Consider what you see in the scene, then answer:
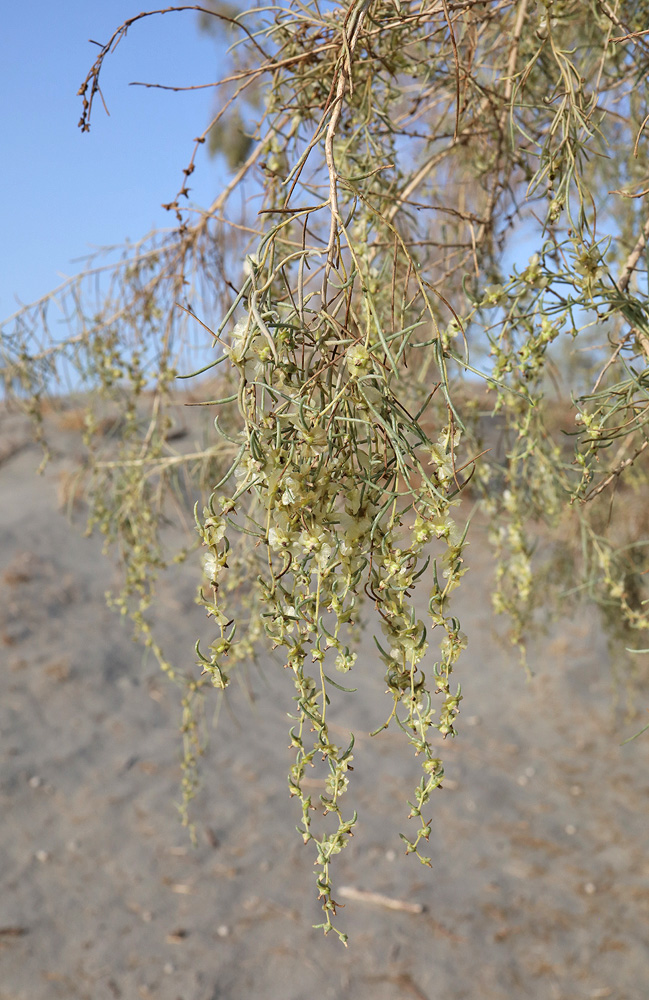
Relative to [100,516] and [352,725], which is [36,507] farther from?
[100,516]

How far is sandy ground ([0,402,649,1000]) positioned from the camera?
2.96m

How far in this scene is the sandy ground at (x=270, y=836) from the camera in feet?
9.72

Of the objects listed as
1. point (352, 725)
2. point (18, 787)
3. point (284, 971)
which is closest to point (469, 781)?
point (352, 725)

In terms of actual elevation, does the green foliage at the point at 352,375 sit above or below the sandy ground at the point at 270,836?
above

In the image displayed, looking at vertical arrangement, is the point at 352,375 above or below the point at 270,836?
above

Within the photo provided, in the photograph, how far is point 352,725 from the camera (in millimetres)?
4707

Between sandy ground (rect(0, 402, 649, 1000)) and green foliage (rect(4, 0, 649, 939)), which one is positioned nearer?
green foliage (rect(4, 0, 649, 939))

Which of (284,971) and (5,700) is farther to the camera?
(5,700)

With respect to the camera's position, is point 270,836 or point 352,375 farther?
point 270,836

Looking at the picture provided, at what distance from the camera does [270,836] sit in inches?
145

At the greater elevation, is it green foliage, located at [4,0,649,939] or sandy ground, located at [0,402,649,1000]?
green foliage, located at [4,0,649,939]

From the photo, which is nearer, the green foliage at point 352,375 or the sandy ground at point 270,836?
the green foliage at point 352,375

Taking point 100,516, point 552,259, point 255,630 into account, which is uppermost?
point 552,259

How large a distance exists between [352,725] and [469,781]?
776mm
